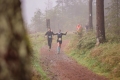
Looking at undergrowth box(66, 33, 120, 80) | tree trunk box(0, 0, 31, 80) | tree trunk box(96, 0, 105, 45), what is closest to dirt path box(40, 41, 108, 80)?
undergrowth box(66, 33, 120, 80)

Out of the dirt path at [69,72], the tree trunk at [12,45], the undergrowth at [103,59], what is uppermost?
the tree trunk at [12,45]

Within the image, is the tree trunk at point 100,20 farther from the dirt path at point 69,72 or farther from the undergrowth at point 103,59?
the dirt path at point 69,72

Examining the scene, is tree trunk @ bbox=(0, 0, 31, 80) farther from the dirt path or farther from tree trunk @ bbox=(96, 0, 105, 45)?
Answer: tree trunk @ bbox=(96, 0, 105, 45)

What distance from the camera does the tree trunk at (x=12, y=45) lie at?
3.59 ft

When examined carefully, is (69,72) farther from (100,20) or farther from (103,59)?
(100,20)

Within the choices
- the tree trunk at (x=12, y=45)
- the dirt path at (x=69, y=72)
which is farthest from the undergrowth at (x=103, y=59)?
the tree trunk at (x=12, y=45)

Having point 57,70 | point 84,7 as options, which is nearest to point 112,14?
point 57,70

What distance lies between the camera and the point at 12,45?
45.1 inches

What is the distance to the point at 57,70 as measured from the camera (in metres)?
11.1

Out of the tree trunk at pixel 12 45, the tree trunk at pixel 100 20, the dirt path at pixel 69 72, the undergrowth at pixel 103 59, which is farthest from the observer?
the tree trunk at pixel 100 20

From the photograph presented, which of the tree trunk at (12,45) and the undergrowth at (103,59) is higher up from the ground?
the tree trunk at (12,45)

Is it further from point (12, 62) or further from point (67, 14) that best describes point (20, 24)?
point (67, 14)

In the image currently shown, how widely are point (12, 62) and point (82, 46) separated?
48.0 feet

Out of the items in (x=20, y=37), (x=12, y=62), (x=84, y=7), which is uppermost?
(x=84, y=7)
